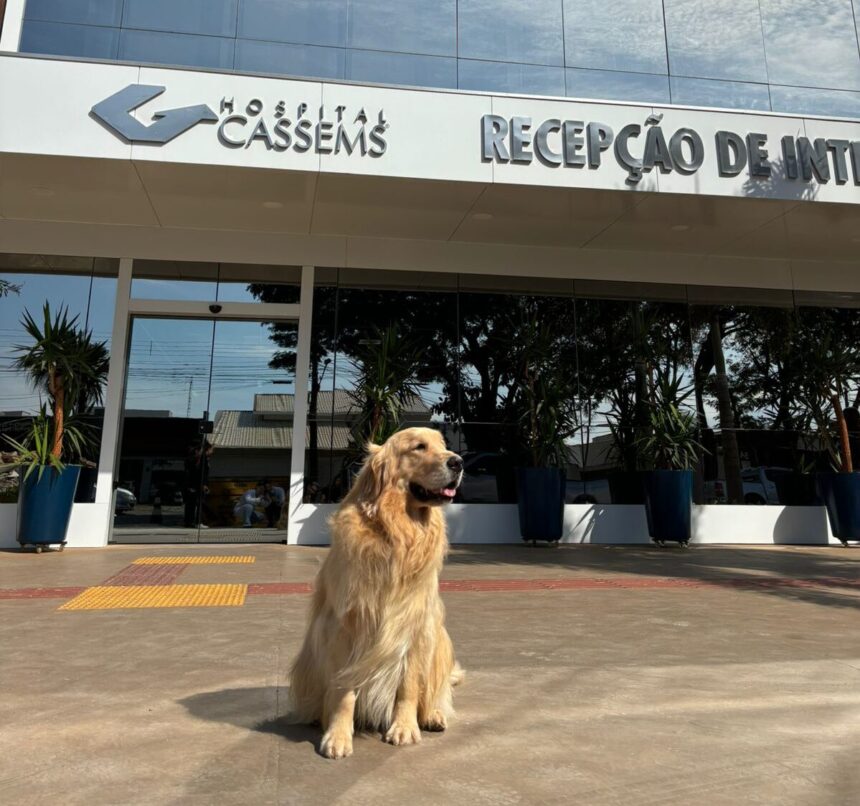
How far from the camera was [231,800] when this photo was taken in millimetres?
1758

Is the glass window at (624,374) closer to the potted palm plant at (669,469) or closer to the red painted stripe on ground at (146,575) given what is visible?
the potted palm plant at (669,469)

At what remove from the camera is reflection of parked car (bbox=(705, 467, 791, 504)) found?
10.2 metres

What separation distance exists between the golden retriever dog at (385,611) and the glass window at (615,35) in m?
9.93

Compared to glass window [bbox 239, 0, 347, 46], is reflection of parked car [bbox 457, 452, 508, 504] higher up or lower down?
lower down

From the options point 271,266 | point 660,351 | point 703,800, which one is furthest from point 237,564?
point 660,351

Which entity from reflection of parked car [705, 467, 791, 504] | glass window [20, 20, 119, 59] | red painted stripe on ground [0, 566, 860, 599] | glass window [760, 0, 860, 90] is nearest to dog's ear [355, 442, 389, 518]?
red painted stripe on ground [0, 566, 860, 599]

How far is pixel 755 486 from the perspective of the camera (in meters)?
10.3

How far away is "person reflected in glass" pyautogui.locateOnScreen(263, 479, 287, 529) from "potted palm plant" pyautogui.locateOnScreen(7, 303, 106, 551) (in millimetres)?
2631

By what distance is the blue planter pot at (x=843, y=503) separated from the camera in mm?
9367

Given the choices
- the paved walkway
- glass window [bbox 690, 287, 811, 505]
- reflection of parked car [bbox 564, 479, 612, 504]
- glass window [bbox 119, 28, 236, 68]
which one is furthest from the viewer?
glass window [bbox 690, 287, 811, 505]

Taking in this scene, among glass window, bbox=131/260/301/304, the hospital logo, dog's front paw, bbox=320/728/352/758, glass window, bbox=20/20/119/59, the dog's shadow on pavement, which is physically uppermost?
glass window, bbox=20/20/119/59

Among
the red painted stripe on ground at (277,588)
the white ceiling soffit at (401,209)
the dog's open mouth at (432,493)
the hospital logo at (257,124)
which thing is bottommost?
the red painted stripe on ground at (277,588)

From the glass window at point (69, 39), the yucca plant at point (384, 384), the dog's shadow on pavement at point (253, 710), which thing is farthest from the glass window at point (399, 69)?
the dog's shadow on pavement at point (253, 710)

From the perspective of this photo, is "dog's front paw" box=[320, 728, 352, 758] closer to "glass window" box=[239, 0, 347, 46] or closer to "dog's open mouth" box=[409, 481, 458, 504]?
"dog's open mouth" box=[409, 481, 458, 504]
